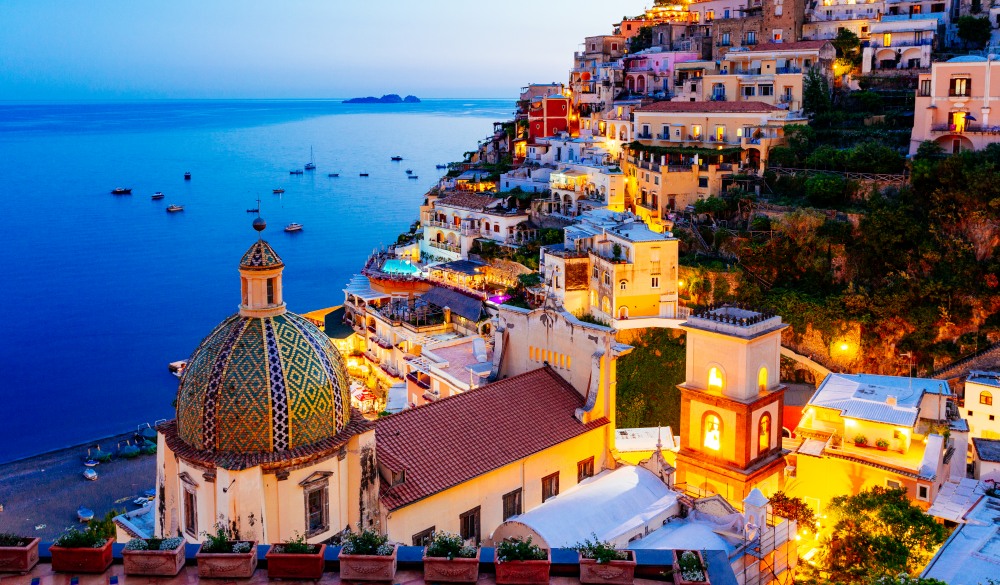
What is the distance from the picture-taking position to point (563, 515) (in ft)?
56.8

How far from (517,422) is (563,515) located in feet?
10.2

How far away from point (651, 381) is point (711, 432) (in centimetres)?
1369

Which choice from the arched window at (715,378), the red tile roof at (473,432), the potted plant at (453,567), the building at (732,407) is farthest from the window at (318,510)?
the arched window at (715,378)

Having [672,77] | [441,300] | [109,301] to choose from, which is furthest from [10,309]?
[672,77]

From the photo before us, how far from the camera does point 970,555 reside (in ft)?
54.5

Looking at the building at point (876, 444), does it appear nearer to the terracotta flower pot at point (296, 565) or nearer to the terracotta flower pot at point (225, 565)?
the terracotta flower pot at point (296, 565)

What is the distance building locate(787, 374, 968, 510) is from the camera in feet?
71.4

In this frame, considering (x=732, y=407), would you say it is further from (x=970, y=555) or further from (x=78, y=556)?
(x=78, y=556)

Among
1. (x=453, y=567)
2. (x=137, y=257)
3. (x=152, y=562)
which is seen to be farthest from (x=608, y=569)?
(x=137, y=257)

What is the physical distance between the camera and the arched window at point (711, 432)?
922 inches

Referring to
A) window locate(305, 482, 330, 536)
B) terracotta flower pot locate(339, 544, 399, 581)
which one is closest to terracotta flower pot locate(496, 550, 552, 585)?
terracotta flower pot locate(339, 544, 399, 581)

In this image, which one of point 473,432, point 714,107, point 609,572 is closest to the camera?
point 609,572

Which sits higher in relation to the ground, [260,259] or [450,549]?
[260,259]

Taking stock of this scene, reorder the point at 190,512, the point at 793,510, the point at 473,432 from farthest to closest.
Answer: the point at 473,432 → the point at 793,510 → the point at 190,512
